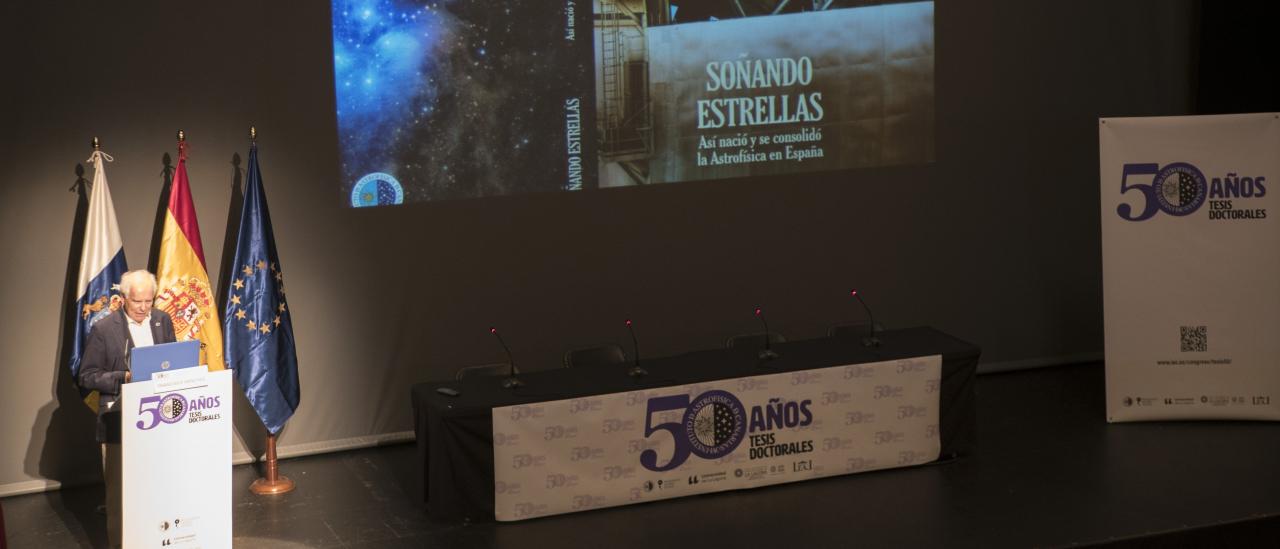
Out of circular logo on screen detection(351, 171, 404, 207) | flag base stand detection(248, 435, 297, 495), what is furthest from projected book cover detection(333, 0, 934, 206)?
flag base stand detection(248, 435, 297, 495)

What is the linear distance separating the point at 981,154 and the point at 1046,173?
55 cm

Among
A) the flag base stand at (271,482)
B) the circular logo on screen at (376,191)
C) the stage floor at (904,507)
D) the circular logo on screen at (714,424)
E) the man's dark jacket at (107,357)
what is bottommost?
the stage floor at (904,507)

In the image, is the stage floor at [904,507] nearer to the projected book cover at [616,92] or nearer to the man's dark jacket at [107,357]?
the man's dark jacket at [107,357]

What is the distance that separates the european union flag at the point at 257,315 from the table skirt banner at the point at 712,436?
1.55 metres

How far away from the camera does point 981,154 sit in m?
9.38

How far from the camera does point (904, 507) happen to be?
22.4 feet

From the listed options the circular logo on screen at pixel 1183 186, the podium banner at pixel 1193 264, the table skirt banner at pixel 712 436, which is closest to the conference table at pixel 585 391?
the table skirt banner at pixel 712 436

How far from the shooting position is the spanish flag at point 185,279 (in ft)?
23.6

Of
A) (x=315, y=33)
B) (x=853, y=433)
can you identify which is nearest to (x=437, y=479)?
(x=853, y=433)

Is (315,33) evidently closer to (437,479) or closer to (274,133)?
(274,133)

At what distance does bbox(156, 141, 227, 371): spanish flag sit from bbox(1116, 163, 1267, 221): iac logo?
530 cm

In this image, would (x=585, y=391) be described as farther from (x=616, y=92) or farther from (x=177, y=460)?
(x=616, y=92)

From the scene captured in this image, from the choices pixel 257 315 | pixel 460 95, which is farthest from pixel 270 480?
pixel 460 95

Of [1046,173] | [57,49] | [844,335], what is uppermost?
[57,49]
